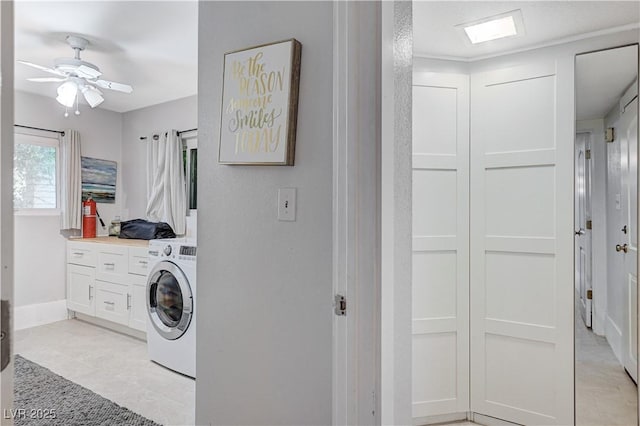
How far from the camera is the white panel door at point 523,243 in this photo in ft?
7.08

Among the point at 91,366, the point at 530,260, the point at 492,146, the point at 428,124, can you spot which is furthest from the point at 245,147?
the point at 91,366

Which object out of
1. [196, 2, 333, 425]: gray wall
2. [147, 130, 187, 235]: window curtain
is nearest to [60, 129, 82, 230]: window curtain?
[147, 130, 187, 235]: window curtain

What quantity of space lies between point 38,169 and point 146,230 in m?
1.35

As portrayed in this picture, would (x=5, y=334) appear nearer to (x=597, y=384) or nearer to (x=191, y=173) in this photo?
(x=597, y=384)

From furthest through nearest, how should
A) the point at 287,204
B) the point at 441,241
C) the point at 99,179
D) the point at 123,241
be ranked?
the point at 99,179, the point at 123,241, the point at 441,241, the point at 287,204

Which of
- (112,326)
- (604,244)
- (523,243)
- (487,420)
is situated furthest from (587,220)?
(112,326)

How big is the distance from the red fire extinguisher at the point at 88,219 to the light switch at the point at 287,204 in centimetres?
379

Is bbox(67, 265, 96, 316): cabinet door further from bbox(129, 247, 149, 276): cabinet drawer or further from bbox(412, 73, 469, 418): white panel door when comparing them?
bbox(412, 73, 469, 418): white panel door

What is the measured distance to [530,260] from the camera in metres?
2.24

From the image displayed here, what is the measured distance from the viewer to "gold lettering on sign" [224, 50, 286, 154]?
4.16 ft

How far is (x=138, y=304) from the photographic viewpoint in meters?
3.43

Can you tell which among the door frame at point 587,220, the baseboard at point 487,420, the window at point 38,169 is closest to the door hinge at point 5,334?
the door frame at point 587,220

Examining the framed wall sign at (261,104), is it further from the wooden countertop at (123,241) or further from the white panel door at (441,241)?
the wooden countertop at (123,241)

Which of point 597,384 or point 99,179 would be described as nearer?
point 597,384
